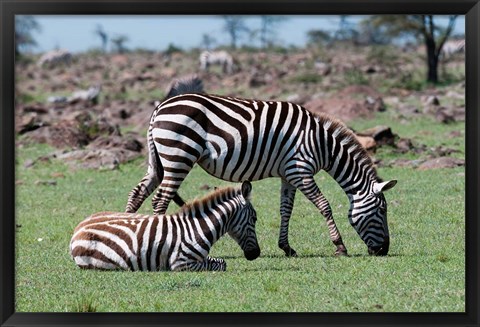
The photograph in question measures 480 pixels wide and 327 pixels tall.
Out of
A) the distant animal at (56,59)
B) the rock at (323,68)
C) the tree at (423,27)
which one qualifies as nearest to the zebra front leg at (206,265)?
the tree at (423,27)

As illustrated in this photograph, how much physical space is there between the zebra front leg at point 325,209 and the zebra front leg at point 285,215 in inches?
15.2

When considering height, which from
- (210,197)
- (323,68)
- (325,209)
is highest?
(323,68)

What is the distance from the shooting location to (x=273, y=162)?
32.9 ft

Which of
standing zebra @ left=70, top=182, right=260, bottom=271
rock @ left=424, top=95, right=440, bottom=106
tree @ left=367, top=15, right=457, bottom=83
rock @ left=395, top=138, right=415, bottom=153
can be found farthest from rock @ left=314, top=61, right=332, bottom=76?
standing zebra @ left=70, top=182, right=260, bottom=271

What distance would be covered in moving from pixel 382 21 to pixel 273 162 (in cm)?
2363

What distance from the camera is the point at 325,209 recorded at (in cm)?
991

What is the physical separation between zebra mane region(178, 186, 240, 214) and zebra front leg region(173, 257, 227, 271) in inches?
18.9

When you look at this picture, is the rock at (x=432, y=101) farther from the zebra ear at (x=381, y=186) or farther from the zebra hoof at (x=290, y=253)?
the zebra hoof at (x=290, y=253)

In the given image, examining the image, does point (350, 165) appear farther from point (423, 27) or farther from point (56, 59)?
point (56, 59)

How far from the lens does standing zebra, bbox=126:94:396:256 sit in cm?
984

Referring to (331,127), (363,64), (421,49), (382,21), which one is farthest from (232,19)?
(331,127)

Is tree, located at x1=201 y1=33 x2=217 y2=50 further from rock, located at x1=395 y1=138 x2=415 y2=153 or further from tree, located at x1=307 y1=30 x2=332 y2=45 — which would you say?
rock, located at x1=395 y1=138 x2=415 y2=153

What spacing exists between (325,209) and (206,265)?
170 cm
